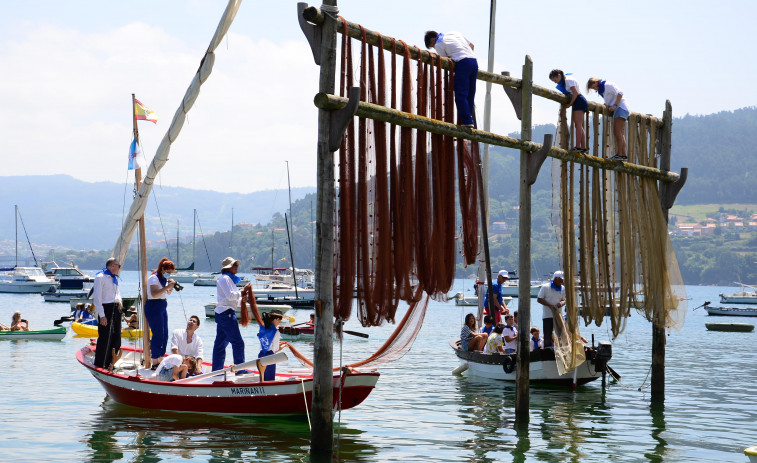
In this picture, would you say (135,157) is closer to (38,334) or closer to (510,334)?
(510,334)

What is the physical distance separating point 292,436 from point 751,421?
9561mm

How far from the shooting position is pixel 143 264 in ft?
56.4

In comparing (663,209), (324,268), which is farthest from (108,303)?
(663,209)

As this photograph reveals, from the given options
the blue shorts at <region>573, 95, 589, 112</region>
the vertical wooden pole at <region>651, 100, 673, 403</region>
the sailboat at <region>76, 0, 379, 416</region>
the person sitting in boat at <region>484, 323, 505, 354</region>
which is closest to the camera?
the sailboat at <region>76, 0, 379, 416</region>

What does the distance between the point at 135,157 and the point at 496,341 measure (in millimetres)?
10190

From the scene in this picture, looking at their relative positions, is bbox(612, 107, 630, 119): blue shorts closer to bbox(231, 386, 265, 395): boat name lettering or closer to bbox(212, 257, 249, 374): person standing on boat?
bbox(212, 257, 249, 374): person standing on boat

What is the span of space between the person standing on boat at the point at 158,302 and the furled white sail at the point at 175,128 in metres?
0.87

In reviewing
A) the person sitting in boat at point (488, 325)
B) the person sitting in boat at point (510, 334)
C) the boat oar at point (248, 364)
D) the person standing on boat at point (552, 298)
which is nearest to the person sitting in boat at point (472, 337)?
the person sitting in boat at point (488, 325)

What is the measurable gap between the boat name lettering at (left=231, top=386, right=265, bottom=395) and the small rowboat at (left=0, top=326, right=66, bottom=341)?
2204 centimetres

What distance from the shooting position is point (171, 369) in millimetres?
16672

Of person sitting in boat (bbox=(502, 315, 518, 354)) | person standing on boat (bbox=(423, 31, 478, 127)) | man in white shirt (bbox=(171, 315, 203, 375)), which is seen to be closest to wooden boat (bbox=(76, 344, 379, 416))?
man in white shirt (bbox=(171, 315, 203, 375))

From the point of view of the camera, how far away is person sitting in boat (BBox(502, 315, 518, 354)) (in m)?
22.0

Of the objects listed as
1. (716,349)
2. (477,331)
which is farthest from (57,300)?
(477,331)

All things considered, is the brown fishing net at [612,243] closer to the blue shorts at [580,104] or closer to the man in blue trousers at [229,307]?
the blue shorts at [580,104]
